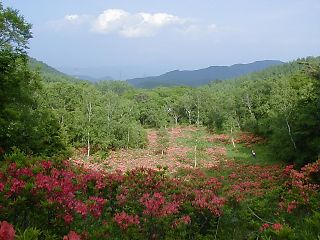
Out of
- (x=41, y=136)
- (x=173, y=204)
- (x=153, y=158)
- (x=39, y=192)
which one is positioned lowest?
(x=153, y=158)

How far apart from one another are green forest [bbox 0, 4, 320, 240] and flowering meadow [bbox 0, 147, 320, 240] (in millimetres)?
16

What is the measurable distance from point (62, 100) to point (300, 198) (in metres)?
29.9

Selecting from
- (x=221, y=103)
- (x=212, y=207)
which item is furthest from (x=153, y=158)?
(x=212, y=207)

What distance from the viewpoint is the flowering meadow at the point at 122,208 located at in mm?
4016

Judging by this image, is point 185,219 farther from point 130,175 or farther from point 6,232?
point 6,232

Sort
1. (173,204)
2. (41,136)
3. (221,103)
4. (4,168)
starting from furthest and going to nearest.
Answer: (221,103) → (41,136) → (173,204) → (4,168)

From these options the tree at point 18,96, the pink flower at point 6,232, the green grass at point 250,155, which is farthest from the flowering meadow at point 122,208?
the green grass at point 250,155

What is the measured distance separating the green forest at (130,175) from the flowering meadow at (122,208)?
0.05ft

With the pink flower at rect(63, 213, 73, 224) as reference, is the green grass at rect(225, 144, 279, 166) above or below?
below

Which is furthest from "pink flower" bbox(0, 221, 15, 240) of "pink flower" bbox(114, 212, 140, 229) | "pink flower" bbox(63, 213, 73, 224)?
"pink flower" bbox(114, 212, 140, 229)

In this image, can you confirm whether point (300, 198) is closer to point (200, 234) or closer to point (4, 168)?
point (200, 234)

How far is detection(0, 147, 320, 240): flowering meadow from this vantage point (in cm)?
402

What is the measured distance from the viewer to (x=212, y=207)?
5.71 metres

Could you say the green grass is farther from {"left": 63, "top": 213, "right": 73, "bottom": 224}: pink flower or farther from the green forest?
{"left": 63, "top": 213, "right": 73, "bottom": 224}: pink flower
